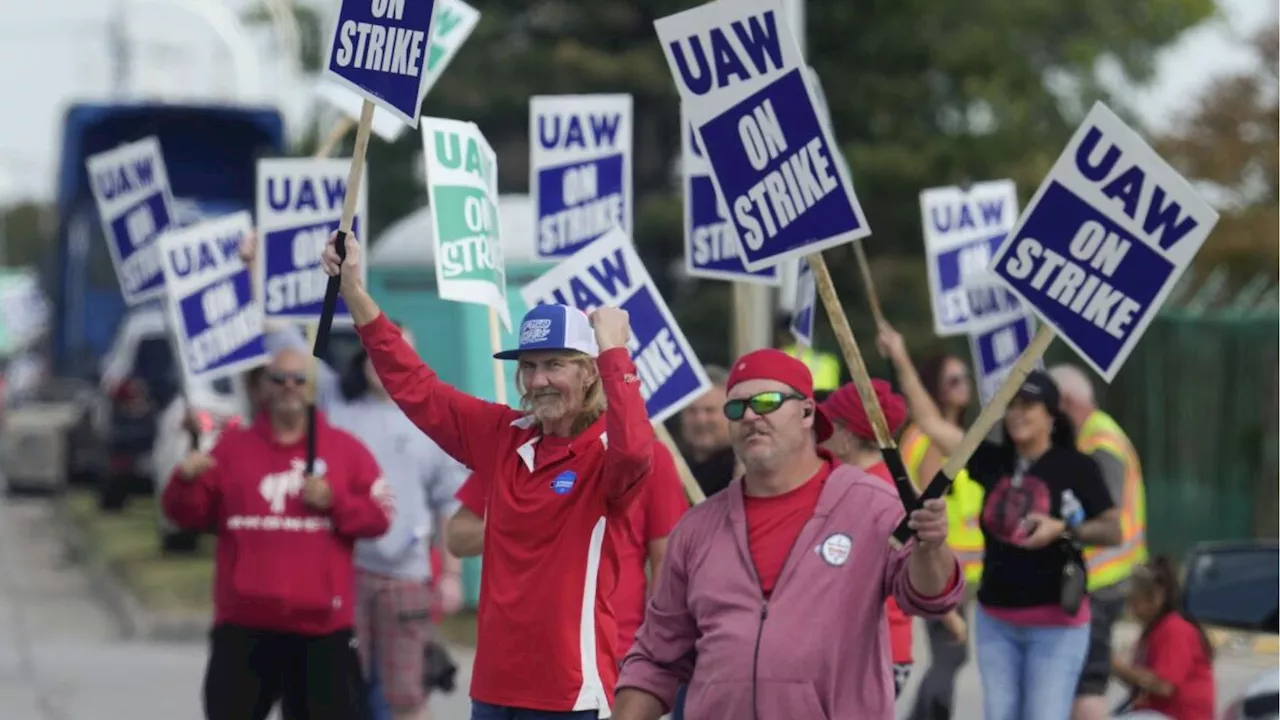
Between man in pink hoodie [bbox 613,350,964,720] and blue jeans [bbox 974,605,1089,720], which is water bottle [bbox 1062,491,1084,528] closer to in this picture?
blue jeans [bbox 974,605,1089,720]

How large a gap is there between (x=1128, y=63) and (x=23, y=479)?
69.9 ft

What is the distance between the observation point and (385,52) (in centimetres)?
719

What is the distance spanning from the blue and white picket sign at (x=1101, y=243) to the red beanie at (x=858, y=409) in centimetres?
202

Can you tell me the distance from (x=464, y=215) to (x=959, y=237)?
11.4 ft

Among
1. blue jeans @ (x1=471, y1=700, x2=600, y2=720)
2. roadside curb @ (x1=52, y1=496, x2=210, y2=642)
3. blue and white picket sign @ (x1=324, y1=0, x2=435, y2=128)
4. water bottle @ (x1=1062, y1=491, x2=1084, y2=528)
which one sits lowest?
roadside curb @ (x1=52, y1=496, x2=210, y2=642)

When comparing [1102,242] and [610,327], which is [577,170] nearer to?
[610,327]

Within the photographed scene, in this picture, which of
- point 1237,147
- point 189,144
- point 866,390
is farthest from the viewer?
point 189,144

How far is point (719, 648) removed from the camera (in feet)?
18.7

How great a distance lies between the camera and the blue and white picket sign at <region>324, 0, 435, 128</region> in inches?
281

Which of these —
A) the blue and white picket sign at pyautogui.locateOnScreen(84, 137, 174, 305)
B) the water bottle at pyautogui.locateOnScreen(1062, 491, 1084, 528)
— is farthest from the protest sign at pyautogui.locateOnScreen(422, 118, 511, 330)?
the blue and white picket sign at pyautogui.locateOnScreen(84, 137, 174, 305)

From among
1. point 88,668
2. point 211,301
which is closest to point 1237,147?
point 88,668

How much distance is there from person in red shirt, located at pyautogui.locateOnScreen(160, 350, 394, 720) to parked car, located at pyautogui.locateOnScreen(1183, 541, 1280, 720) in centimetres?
291

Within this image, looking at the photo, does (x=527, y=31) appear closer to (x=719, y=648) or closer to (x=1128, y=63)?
(x=1128, y=63)

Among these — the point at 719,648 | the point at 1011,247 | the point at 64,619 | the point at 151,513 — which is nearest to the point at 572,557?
the point at 719,648
